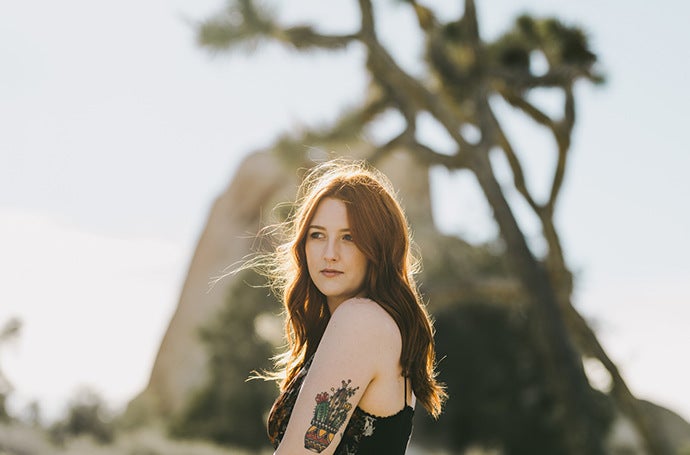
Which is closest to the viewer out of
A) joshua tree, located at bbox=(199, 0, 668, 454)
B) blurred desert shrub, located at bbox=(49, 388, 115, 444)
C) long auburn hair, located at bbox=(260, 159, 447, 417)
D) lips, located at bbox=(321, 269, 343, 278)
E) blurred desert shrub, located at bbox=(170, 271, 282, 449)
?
long auburn hair, located at bbox=(260, 159, 447, 417)

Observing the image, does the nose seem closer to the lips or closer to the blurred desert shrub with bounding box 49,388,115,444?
the lips

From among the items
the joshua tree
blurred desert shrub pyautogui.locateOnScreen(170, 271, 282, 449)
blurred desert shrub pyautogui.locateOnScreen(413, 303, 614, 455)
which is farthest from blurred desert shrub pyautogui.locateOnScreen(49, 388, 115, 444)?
blurred desert shrub pyautogui.locateOnScreen(413, 303, 614, 455)

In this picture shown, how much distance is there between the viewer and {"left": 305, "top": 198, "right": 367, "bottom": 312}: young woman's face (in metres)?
2.20

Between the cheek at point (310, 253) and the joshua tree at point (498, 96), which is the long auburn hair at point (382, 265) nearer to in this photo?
the cheek at point (310, 253)

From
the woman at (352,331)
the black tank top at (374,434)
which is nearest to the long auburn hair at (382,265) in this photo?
the woman at (352,331)

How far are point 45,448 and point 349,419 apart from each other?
847 cm

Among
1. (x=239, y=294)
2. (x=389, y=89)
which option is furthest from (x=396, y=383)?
(x=239, y=294)

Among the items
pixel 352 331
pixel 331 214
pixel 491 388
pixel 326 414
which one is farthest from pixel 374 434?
pixel 491 388

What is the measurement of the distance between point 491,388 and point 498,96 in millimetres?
7844

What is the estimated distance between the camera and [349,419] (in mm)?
1974

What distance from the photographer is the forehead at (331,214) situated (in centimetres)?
222

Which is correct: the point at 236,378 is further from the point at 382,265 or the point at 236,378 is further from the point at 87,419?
the point at 382,265

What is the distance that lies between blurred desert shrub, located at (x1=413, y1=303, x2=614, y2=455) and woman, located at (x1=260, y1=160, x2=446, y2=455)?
1513 centimetres

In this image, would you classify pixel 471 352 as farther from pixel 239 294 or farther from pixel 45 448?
pixel 45 448
